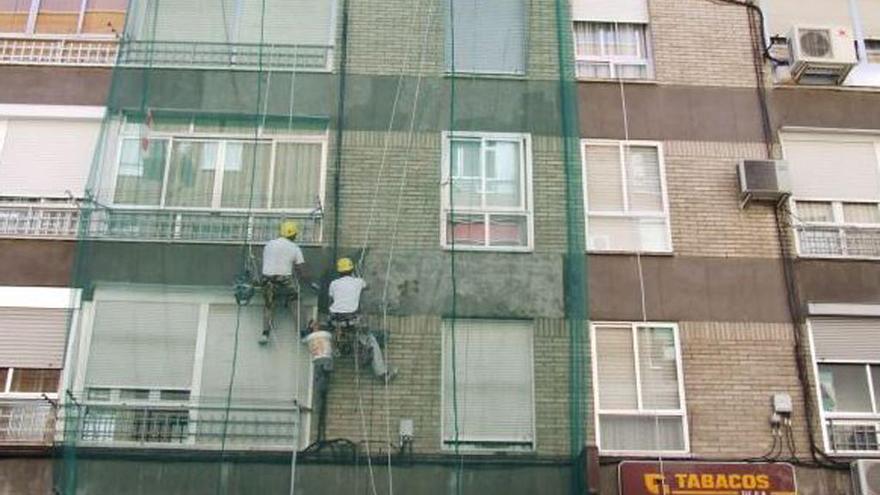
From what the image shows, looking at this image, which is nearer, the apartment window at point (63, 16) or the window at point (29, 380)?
the window at point (29, 380)

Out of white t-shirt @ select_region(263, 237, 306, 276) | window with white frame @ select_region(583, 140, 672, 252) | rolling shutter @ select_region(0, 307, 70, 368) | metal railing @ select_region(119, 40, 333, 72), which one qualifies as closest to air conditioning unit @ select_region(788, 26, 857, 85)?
window with white frame @ select_region(583, 140, 672, 252)

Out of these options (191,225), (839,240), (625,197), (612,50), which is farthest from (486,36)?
(839,240)

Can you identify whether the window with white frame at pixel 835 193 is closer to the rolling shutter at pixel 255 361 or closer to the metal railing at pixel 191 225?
the metal railing at pixel 191 225

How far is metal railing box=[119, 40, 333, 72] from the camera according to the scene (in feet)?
44.6

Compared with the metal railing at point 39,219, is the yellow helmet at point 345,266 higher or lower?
lower

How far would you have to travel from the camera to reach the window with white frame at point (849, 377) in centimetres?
1249

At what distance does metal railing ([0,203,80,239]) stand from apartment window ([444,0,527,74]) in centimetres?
526

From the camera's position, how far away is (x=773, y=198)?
43.7 ft

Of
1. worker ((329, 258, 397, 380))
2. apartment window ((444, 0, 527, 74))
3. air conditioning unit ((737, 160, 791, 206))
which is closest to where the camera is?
worker ((329, 258, 397, 380))

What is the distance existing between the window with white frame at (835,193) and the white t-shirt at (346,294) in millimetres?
5774

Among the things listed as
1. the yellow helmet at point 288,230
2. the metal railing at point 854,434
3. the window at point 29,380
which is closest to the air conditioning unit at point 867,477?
the metal railing at point 854,434

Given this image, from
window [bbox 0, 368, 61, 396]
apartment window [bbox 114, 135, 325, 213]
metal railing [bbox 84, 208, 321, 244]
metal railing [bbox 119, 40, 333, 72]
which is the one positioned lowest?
window [bbox 0, 368, 61, 396]

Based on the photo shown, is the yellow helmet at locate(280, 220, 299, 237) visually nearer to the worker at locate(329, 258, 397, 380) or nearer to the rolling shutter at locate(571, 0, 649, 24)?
the worker at locate(329, 258, 397, 380)

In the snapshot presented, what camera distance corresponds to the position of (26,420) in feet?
39.8
